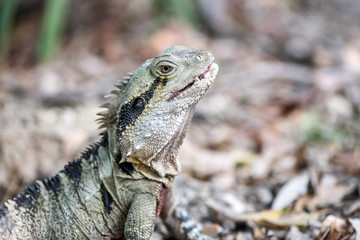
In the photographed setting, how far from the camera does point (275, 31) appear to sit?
12383 mm

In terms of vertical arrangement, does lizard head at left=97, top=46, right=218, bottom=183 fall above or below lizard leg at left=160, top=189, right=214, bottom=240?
above

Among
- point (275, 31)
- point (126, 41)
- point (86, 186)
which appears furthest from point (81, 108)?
point (275, 31)

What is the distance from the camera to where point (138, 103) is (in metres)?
3.96

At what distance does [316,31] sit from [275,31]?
5.18ft

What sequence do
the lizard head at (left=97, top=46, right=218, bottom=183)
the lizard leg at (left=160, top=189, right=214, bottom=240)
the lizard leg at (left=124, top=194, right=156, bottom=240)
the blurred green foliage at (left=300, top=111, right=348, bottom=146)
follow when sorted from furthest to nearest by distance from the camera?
the blurred green foliage at (left=300, top=111, right=348, bottom=146)
the lizard leg at (left=160, top=189, right=214, bottom=240)
the lizard head at (left=97, top=46, right=218, bottom=183)
the lizard leg at (left=124, top=194, right=156, bottom=240)

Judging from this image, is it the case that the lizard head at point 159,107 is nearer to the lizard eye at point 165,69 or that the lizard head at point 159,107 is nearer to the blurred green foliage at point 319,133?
the lizard eye at point 165,69

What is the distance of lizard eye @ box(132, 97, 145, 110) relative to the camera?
3945mm

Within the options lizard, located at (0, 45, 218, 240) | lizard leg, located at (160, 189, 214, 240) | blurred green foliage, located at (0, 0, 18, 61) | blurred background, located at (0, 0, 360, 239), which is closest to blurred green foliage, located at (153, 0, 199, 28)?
blurred background, located at (0, 0, 360, 239)

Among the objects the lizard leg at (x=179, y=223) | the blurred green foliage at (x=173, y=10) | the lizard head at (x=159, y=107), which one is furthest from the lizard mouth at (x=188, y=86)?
the blurred green foliage at (x=173, y=10)

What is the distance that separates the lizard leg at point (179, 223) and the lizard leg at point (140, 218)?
2.02ft

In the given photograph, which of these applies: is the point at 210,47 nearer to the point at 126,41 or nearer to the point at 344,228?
the point at 126,41

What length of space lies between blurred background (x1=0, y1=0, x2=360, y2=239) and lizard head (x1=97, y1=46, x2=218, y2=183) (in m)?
1.39

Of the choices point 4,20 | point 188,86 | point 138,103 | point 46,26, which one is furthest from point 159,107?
point 4,20

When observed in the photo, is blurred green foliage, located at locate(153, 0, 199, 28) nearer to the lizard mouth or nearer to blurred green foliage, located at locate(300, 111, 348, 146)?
blurred green foliage, located at locate(300, 111, 348, 146)
